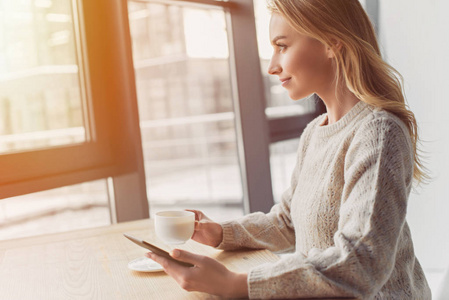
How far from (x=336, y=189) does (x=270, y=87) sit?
1998 mm

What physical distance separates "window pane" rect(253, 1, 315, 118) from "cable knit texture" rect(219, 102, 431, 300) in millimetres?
1509

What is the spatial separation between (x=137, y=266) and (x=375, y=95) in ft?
2.17

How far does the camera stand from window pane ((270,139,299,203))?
308cm

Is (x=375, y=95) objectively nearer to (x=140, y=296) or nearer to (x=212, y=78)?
(x=140, y=296)

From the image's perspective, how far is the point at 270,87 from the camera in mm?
3014

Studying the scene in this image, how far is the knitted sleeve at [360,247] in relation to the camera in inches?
32.8

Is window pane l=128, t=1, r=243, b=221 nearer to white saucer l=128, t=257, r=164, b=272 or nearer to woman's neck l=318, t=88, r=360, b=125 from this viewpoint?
woman's neck l=318, t=88, r=360, b=125

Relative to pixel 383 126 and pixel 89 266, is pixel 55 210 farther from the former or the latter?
pixel 383 126

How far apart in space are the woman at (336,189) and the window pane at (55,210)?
0.97m

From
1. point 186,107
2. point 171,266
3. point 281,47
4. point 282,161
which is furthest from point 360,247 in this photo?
point 186,107

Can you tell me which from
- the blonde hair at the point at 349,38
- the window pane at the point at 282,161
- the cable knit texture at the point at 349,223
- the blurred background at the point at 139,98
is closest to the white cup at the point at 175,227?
the cable knit texture at the point at 349,223

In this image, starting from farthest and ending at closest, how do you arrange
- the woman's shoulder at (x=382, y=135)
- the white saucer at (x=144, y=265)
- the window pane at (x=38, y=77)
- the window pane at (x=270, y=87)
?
the window pane at (x=270, y=87)
the window pane at (x=38, y=77)
the white saucer at (x=144, y=265)
the woman's shoulder at (x=382, y=135)

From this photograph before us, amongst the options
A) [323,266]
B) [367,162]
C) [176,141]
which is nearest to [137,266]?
[323,266]

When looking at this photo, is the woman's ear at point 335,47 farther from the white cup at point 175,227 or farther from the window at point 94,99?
the window at point 94,99
